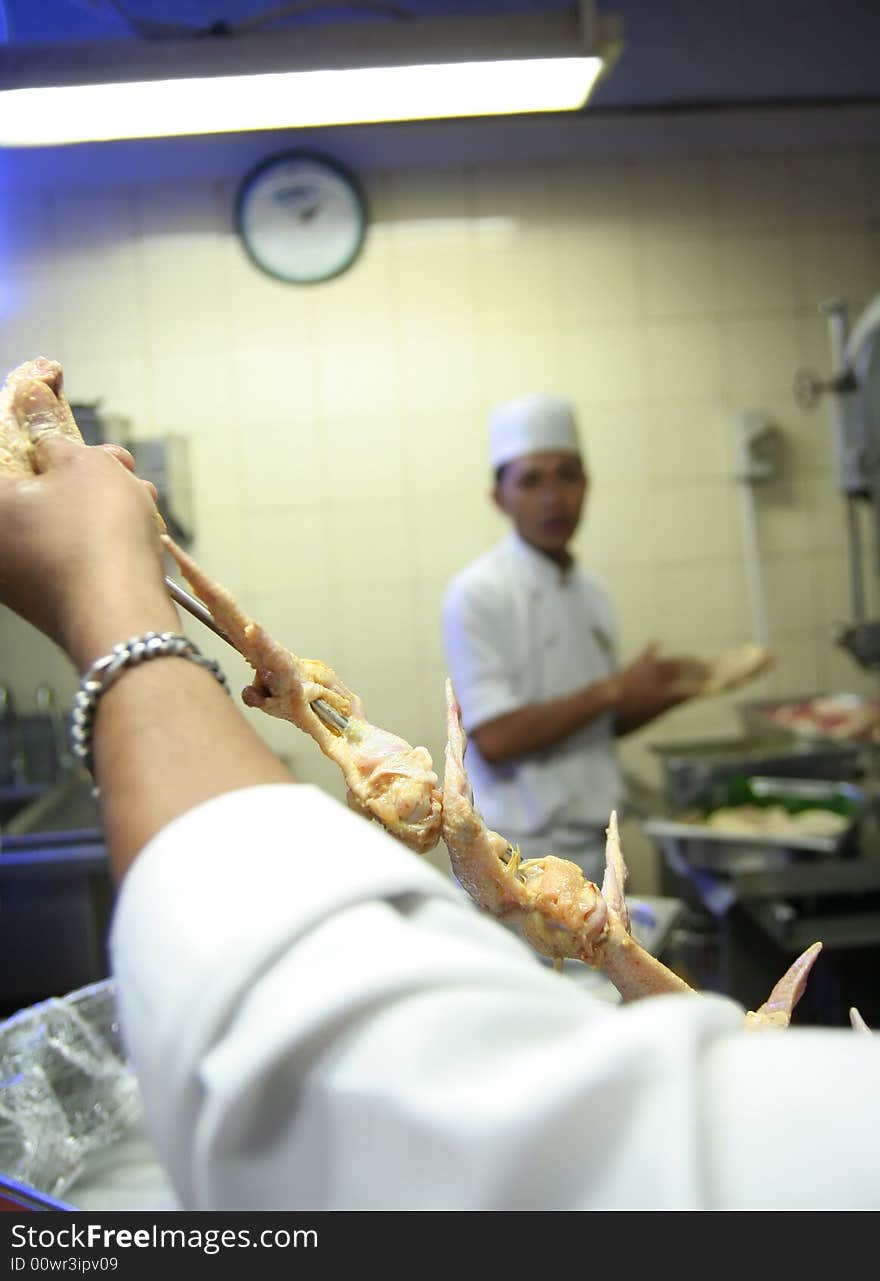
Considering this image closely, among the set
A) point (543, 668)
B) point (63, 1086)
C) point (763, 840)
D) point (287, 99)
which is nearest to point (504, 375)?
point (543, 668)

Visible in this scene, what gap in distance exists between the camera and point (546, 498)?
1.80 m

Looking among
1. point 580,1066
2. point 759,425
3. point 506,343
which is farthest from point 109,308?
point 580,1066

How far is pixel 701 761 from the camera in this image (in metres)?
1.94


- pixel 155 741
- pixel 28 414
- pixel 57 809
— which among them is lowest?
pixel 57 809

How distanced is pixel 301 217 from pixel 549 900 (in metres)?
2.13

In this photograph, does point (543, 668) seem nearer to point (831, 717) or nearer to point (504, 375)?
point (831, 717)

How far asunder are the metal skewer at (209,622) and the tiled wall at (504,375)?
1760mm

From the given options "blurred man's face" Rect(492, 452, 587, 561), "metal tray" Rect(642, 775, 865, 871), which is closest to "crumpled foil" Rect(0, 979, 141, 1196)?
"metal tray" Rect(642, 775, 865, 871)

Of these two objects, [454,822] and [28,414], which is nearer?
[28,414]

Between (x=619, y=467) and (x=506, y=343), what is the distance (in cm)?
40

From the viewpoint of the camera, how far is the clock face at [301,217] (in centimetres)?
232

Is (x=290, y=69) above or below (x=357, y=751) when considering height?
above

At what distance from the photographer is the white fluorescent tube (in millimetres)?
1229

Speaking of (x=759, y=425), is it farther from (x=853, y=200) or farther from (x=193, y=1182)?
(x=193, y=1182)
